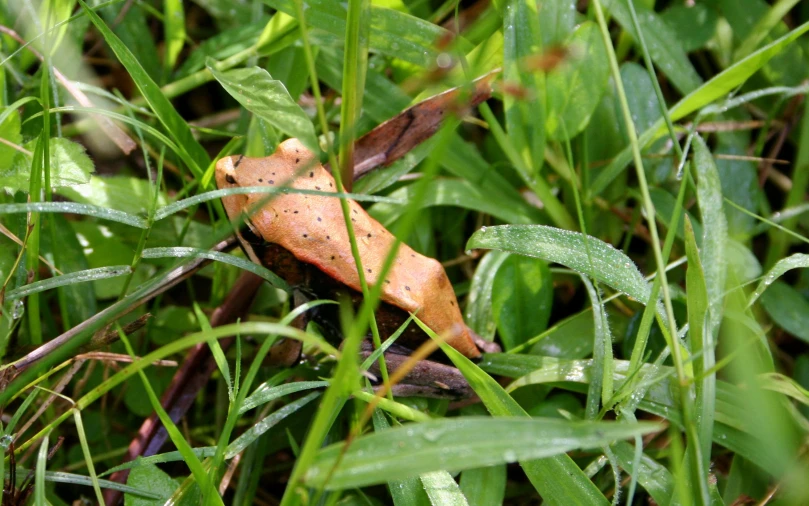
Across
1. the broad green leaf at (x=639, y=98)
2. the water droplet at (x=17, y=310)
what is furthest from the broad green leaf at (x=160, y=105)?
the broad green leaf at (x=639, y=98)

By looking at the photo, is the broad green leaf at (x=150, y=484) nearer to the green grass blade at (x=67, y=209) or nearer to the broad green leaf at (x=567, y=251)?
the green grass blade at (x=67, y=209)

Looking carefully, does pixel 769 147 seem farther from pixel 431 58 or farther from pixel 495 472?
pixel 495 472

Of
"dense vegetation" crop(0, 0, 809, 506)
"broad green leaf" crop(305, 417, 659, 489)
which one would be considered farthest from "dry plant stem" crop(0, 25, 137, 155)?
"broad green leaf" crop(305, 417, 659, 489)

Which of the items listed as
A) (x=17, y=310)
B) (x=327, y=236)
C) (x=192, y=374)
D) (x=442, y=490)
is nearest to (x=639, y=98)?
Answer: (x=327, y=236)

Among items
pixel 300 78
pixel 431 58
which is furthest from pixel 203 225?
pixel 431 58

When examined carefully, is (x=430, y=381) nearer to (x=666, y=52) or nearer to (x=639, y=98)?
(x=639, y=98)
